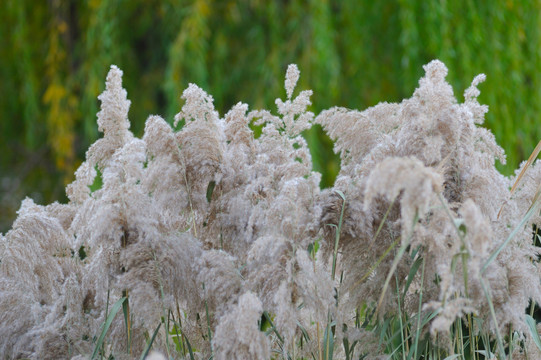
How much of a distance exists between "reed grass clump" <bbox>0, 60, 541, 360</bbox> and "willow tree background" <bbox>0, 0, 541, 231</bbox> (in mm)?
2431

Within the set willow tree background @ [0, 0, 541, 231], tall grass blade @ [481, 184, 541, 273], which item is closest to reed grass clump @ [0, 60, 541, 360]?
tall grass blade @ [481, 184, 541, 273]

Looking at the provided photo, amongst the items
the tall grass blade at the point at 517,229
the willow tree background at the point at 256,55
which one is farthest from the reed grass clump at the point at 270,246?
the willow tree background at the point at 256,55

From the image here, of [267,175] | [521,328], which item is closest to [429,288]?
[521,328]

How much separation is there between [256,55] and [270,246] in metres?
3.42

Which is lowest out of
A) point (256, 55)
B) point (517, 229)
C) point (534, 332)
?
point (534, 332)

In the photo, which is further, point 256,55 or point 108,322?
point 256,55

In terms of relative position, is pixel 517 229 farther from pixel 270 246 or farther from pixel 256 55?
pixel 256 55

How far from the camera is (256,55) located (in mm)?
4781

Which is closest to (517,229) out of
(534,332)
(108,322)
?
(534,332)

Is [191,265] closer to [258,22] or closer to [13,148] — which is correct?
[258,22]

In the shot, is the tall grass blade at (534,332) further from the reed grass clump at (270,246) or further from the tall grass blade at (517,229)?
the tall grass blade at (517,229)

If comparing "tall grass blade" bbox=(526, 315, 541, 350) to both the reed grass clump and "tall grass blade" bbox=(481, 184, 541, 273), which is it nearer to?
the reed grass clump

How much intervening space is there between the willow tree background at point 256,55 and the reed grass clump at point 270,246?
2.43 metres

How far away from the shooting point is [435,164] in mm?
1669
